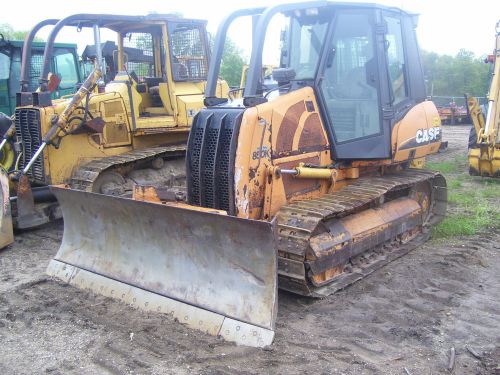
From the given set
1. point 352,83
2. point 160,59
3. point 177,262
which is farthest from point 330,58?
point 160,59

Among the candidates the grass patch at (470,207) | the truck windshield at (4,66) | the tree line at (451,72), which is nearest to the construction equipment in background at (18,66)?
the truck windshield at (4,66)

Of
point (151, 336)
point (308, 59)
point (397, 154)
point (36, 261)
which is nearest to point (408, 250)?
point (397, 154)

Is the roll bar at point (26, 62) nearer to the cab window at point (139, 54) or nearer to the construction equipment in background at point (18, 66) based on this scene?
the cab window at point (139, 54)

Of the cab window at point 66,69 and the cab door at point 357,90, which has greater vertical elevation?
the cab window at point 66,69

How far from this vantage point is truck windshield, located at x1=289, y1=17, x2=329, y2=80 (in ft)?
17.6

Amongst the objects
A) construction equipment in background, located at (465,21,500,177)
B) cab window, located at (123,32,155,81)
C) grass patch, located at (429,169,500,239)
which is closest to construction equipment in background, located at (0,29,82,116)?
cab window, located at (123,32,155,81)

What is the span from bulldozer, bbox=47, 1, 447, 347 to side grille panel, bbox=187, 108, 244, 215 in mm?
12

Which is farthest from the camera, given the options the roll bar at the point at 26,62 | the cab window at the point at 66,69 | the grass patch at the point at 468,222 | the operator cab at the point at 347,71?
the cab window at the point at 66,69

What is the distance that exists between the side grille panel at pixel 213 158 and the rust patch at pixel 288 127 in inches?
17.4

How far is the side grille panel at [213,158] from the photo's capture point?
4.83 metres

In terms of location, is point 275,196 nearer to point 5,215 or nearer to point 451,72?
point 5,215

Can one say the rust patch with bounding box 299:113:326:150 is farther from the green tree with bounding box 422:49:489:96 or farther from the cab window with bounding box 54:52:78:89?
the green tree with bounding box 422:49:489:96

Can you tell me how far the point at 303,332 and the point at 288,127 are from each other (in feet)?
6.26

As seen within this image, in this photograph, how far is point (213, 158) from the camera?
5.00m
